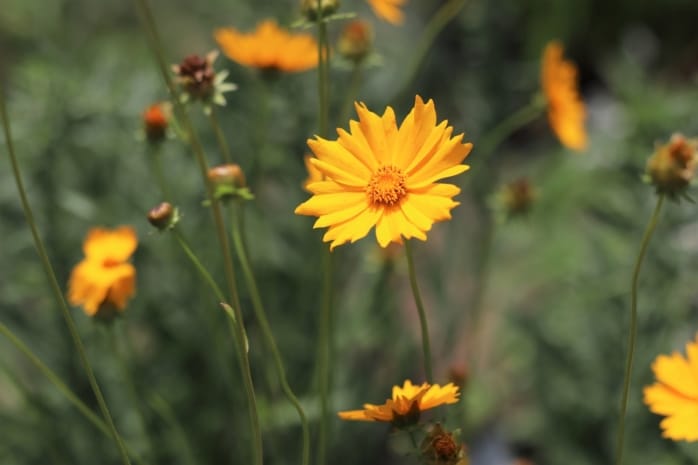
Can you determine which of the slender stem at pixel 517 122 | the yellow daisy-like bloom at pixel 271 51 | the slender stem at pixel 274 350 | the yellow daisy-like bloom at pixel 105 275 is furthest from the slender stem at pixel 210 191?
the slender stem at pixel 517 122

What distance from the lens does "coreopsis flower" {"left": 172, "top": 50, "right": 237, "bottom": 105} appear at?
2.54 feet

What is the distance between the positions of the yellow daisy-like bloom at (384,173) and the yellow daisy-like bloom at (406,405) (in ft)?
0.35

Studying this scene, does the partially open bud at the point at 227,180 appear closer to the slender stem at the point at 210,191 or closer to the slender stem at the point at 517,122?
the slender stem at the point at 210,191

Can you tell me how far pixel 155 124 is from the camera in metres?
0.89

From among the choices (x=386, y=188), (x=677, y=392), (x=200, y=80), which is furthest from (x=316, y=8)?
(x=677, y=392)

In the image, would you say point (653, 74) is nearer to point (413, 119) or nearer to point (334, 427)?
point (334, 427)

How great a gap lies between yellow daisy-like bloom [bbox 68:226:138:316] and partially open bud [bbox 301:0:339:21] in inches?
11.3

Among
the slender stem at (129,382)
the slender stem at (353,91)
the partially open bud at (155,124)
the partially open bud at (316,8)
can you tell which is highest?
the slender stem at (353,91)

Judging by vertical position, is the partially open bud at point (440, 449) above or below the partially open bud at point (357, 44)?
below

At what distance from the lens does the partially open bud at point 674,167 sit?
0.73 meters

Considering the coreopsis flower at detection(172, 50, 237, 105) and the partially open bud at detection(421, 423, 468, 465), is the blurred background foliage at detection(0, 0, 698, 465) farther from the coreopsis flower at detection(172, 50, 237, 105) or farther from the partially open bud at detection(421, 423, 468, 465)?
the partially open bud at detection(421, 423, 468, 465)

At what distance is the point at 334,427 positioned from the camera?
48.3 inches

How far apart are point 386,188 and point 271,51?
0.41 metres

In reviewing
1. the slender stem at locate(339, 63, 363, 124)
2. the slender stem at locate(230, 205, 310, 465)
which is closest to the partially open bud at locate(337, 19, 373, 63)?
the slender stem at locate(339, 63, 363, 124)
